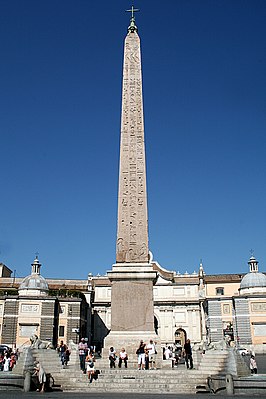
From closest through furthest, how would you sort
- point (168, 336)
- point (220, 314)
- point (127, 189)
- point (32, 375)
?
point (32, 375), point (127, 189), point (220, 314), point (168, 336)

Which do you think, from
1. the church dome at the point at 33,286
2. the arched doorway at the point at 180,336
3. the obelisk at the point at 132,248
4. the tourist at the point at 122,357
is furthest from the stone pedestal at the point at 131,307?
the arched doorway at the point at 180,336

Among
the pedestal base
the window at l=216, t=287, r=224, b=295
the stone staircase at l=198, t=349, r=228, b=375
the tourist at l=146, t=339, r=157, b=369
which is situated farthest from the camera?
the window at l=216, t=287, r=224, b=295

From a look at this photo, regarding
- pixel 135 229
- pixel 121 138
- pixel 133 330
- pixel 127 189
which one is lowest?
pixel 133 330

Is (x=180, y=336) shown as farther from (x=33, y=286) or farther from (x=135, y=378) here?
(x=135, y=378)

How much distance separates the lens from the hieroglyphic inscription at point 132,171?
14555mm

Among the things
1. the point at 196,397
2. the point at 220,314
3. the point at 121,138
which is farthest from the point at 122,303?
the point at 220,314

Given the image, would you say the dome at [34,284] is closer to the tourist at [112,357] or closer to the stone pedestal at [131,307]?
the stone pedestal at [131,307]

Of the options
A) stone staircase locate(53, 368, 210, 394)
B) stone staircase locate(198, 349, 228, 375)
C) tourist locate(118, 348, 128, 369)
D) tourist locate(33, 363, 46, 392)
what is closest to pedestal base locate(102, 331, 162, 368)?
tourist locate(118, 348, 128, 369)

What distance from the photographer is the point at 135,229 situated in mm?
14594

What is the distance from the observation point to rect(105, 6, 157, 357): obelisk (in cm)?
1386

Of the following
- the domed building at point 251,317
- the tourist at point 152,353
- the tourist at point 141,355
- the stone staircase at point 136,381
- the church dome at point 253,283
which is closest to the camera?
the stone staircase at point 136,381

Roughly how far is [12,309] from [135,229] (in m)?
29.3

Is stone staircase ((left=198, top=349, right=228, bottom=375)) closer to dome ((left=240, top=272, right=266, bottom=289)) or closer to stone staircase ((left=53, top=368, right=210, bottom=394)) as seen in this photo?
stone staircase ((left=53, top=368, right=210, bottom=394))

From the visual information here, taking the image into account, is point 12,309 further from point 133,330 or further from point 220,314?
point 133,330
